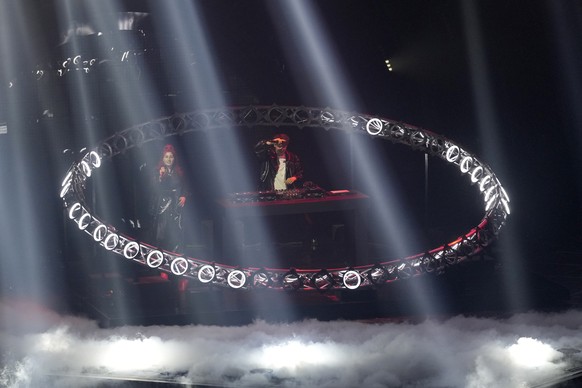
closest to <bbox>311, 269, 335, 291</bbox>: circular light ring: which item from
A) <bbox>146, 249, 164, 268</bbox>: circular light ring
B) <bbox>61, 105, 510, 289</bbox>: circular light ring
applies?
<bbox>61, 105, 510, 289</bbox>: circular light ring

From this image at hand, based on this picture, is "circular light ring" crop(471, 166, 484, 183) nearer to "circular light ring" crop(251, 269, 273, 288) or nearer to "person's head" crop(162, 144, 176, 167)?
"circular light ring" crop(251, 269, 273, 288)

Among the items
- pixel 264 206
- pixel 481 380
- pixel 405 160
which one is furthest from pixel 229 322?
pixel 405 160

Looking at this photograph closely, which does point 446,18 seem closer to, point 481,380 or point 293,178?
point 293,178

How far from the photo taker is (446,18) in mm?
11602

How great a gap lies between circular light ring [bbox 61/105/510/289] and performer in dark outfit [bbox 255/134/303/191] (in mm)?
359

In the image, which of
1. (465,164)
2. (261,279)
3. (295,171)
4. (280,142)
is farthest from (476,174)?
(261,279)

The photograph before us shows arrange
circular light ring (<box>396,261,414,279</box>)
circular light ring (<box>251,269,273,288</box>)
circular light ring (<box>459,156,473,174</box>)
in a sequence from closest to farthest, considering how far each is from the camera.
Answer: circular light ring (<box>251,269,273,288</box>)
circular light ring (<box>396,261,414,279</box>)
circular light ring (<box>459,156,473,174</box>)

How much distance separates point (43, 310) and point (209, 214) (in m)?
3.42

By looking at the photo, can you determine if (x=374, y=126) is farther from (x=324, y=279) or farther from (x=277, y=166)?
(x=324, y=279)

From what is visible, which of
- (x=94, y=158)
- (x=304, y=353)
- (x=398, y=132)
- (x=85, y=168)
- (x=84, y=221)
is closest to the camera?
(x=304, y=353)

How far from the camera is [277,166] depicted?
464 inches

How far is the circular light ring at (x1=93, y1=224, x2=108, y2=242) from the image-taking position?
898 cm

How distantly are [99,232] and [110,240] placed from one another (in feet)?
0.47

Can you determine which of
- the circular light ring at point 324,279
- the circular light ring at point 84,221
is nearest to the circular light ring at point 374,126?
the circular light ring at point 324,279
